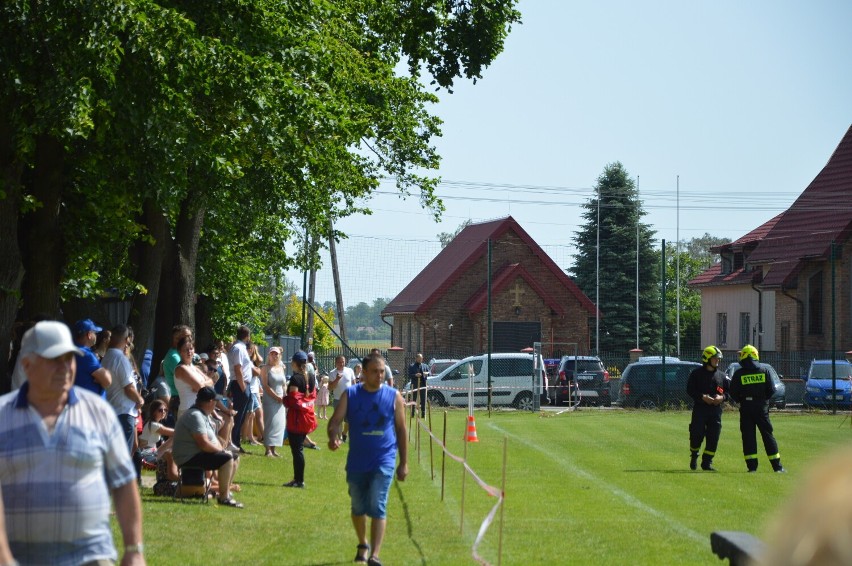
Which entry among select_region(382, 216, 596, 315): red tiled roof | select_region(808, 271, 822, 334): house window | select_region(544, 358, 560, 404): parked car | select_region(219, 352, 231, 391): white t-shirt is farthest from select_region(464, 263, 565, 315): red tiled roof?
select_region(219, 352, 231, 391): white t-shirt

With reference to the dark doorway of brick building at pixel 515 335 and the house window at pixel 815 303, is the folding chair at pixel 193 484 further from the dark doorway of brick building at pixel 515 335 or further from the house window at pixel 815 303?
the dark doorway of brick building at pixel 515 335

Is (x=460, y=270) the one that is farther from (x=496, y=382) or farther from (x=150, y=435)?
(x=150, y=435)

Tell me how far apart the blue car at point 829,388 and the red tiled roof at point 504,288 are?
19.9m

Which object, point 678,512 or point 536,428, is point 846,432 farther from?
point 678,512

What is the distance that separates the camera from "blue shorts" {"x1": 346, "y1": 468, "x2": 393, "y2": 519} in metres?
11.0

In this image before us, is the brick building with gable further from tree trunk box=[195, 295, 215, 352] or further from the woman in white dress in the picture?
the woman in white dress

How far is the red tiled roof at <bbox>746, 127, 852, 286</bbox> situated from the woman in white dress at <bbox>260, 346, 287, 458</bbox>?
36.3 m

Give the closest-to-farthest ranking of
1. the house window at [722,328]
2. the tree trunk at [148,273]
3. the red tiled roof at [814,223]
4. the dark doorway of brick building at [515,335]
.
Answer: the tree trunk at [148,273], the red tiled roof at [814,223], the dark doorway of brick building at [515,335], the house window at [722,328]

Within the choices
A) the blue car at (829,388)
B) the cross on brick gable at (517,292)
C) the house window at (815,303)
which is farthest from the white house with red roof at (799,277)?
the cross on brick gable at (517,292)

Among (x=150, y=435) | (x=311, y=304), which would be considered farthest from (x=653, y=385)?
(x=150, y=435)

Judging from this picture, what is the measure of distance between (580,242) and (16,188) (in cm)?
6316

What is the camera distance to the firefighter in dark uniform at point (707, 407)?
20.2m

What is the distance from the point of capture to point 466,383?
42.9 m

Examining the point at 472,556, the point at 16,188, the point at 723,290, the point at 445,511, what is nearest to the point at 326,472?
the point at 445,511
